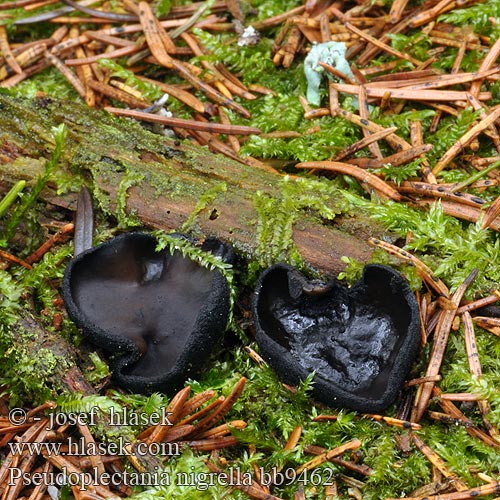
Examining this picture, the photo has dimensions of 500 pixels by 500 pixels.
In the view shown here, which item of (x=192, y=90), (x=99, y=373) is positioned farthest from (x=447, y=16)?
(x=99, y=373)

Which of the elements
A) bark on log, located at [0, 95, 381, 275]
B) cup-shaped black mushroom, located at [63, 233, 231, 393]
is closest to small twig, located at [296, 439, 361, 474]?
cup-shaped black mushroom, located at [63, 233, 231, 393]

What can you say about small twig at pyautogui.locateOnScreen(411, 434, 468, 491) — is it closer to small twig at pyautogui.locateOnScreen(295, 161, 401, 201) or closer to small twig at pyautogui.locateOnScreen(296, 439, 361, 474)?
small twig at pyautogui.locateOnScreen(296, 439, 361, 474)

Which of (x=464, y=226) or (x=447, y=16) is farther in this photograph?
(x=447, y=16)

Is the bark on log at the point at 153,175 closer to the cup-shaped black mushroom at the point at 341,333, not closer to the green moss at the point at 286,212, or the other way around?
the green moss at the point at 286,212

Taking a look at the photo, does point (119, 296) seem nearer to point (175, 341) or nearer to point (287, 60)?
point (175, 341)

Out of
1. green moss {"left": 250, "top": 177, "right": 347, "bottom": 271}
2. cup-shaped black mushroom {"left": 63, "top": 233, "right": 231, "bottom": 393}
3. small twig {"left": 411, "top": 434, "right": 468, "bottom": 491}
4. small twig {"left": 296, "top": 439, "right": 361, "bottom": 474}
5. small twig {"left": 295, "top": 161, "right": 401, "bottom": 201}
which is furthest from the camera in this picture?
small twig {"left": 295, "top": 161, "right": 401, "bottom": 201}

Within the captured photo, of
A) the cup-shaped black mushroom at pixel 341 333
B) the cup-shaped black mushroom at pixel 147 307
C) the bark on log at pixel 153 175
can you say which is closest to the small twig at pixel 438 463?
the cup-shaped black mushroom at pixel 341 333

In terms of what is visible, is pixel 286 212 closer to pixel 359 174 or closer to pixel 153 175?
pixel 359 174
